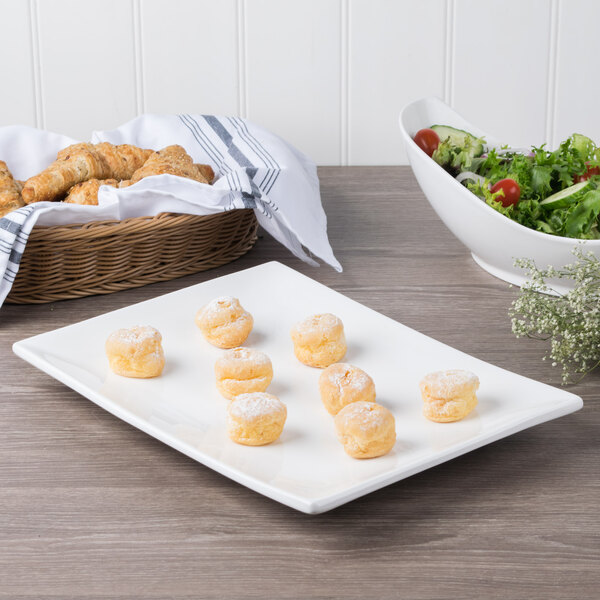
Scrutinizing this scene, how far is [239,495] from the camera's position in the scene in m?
0.88

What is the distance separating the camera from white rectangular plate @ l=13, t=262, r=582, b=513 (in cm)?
86

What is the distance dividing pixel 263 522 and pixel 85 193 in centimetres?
75

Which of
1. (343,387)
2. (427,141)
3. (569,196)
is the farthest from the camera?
(427,141)

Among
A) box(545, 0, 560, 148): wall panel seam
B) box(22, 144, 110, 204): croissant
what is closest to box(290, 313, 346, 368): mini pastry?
box(22, 144, 110, 204): croissant

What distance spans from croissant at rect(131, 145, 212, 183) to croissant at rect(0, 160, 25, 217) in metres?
0.18

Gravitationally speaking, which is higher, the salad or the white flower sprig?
the salad

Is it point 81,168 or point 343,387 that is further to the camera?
point 81,168

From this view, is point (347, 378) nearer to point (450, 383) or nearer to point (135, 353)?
point (450, 383)

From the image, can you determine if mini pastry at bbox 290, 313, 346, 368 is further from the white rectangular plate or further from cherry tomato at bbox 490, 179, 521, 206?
A: cherry tomato at bbox 490, 179, 521, 206

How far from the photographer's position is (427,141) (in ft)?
5.04

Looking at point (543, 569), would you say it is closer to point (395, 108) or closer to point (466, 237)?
point (466, 237)

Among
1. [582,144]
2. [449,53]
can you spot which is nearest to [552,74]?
[449,53]

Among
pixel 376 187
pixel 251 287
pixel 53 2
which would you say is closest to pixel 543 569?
pixel 251 287

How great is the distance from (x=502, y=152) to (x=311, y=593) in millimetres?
1017
